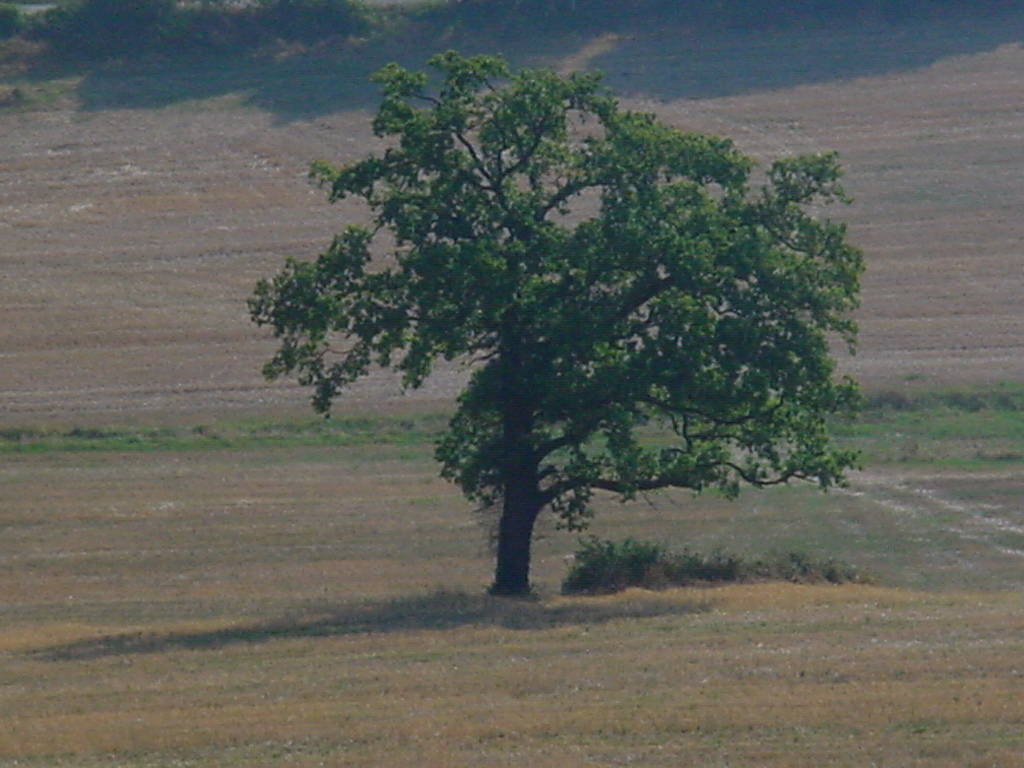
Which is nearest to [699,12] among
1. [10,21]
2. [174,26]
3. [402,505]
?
[174,26]

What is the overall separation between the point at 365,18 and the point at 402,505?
43.8 m

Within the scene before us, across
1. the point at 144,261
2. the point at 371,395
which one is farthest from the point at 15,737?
the point at 144,261

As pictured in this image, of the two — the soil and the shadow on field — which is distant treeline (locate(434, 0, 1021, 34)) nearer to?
the soil

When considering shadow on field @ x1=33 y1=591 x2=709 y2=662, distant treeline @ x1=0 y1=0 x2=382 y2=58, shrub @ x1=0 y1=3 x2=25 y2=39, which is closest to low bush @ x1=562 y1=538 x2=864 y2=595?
shadow on field @ x1=33 y1=591 x2=709 y2=662

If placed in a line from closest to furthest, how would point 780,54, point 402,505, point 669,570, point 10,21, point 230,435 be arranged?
point 669,570 < point 402,505 < point 230,435 < point 780,54 < point 10,21

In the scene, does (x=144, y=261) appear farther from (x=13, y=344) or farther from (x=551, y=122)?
(x=551, y=122)

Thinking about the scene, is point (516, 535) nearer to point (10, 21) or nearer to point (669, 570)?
point (669, 570)

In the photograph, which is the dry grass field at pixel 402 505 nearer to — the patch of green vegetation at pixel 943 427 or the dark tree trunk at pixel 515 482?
the patch of green vegetation at pixel 943 427

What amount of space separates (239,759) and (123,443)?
2697 centimetres

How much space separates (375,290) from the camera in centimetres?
2534

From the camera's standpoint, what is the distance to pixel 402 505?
3491cm

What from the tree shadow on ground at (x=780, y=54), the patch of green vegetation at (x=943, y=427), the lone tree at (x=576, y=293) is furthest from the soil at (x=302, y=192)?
the lone tree at (x=576, y=293)

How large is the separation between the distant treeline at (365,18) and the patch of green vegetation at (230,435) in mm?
35888

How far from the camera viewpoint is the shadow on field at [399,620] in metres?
21.4
